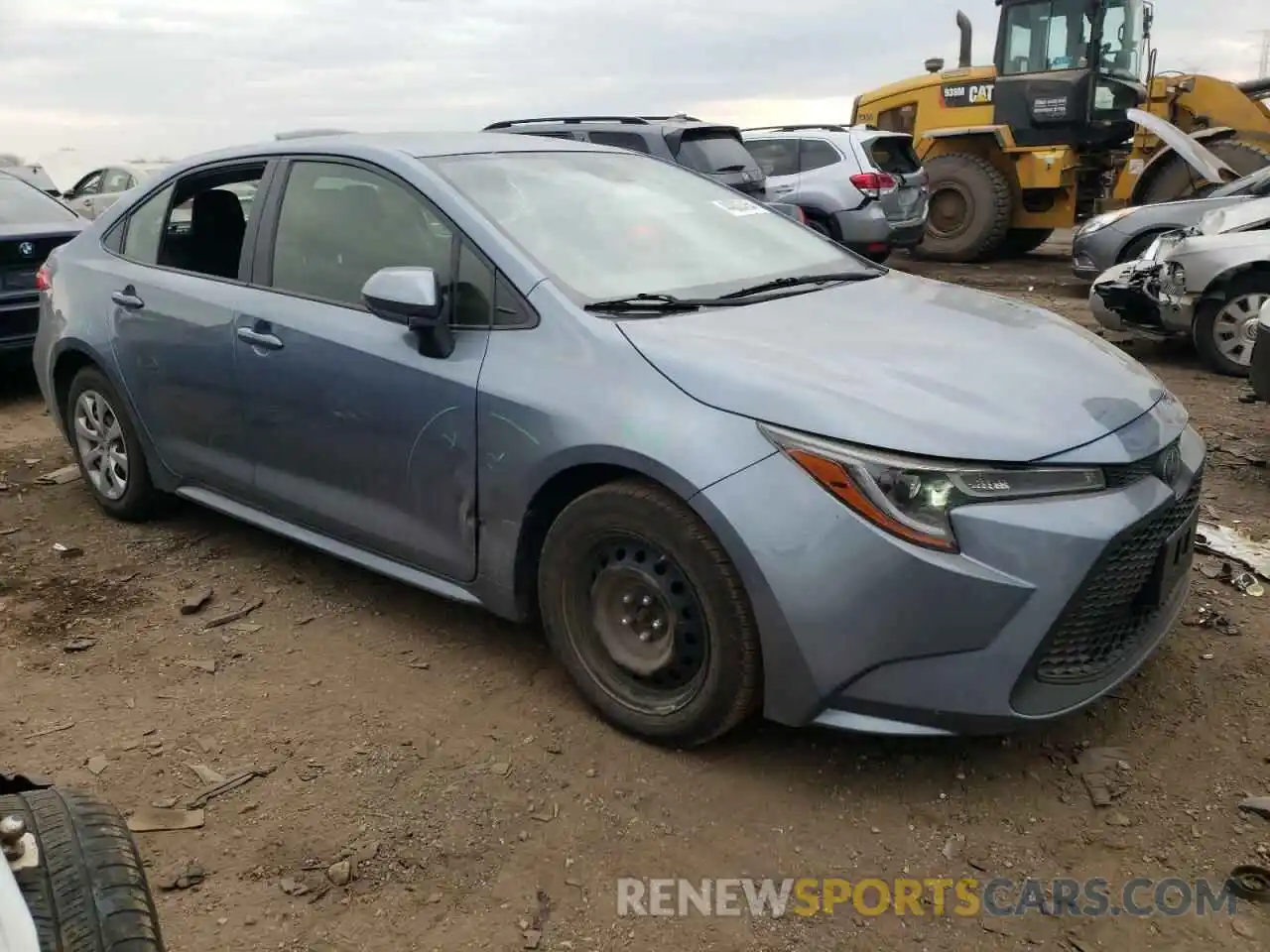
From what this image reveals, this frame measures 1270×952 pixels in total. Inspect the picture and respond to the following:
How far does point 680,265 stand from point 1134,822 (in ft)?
6.57

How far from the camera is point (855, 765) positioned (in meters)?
2.96

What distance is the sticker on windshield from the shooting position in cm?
397

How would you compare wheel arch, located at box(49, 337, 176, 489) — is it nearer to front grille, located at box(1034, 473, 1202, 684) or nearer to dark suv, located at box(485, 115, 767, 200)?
front grille, located at box(1034, 473, 1202, 684)

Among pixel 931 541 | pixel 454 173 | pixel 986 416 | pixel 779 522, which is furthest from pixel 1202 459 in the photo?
pixel 454 173

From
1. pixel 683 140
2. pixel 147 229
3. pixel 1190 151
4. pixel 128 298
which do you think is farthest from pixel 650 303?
pixel 1190 151

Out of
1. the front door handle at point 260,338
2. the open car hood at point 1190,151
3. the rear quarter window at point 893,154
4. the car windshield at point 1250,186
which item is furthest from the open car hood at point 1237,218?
the front door handle at point 260,338

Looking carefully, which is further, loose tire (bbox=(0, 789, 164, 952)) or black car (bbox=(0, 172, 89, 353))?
black car (bbox=(0, 172, 89, 353))

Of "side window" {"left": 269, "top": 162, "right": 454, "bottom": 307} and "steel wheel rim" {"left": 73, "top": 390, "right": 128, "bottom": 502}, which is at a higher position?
"side window" {"left": 269, "top": 162, "right": 454, "bottom": 307}

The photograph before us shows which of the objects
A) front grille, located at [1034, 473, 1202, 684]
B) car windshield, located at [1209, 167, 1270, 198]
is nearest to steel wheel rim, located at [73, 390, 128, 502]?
front grille, located at [1034, 473, 1202, 684]

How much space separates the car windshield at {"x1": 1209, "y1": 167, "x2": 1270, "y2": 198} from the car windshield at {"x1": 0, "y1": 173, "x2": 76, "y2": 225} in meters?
8.60

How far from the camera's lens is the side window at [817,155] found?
41.1 ft

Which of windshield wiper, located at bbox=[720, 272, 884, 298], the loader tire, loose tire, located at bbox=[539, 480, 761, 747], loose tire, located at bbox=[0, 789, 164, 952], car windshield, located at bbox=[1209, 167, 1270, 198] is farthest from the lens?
the loader tire

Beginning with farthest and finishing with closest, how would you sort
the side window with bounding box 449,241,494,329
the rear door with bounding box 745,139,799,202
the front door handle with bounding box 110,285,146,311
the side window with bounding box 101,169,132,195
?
the side window with bounding box 101,169,132,195
the rear door with bounding box 745,139,799,202
the front door handle with bounding box 110,285,146,311
the side window with bounding box 449,241,494,329

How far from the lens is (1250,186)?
28.3ft
